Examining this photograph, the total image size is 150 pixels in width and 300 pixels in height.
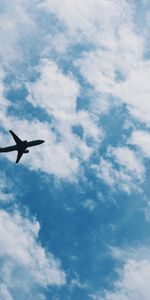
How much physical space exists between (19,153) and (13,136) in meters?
6.83

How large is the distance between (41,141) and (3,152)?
50.0ft

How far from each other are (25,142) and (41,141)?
630cm

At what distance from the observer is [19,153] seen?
16350 cm

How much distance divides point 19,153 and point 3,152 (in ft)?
23.7

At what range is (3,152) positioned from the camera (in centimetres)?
16688

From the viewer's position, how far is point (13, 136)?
529ft

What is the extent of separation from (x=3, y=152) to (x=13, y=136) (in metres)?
9.32

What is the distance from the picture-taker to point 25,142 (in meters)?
161

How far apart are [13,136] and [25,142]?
191 inches

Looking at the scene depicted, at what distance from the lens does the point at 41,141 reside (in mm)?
163875

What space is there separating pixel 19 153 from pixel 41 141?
9.13 m
